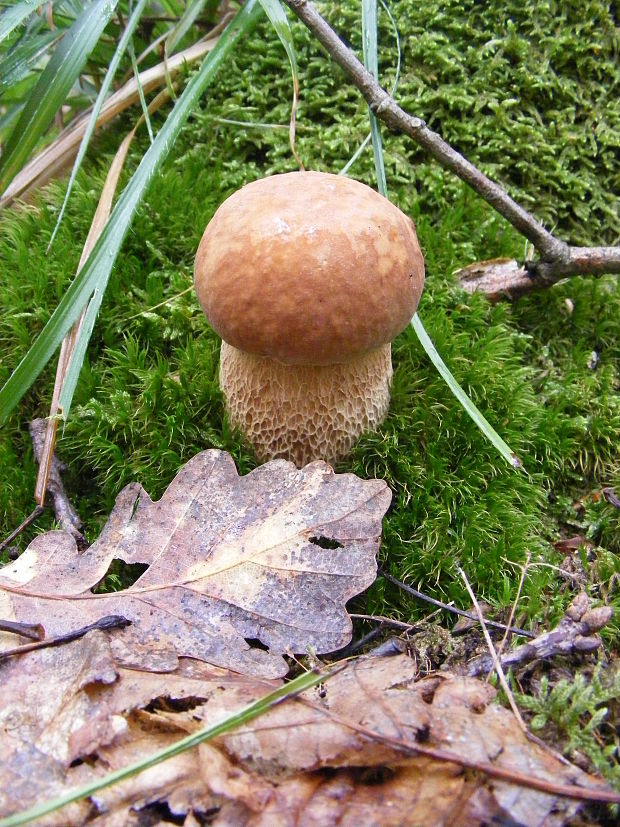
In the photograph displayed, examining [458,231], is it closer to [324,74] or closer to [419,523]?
[324,74]

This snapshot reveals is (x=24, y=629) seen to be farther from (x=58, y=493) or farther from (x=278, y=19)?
(x=278, y=19)

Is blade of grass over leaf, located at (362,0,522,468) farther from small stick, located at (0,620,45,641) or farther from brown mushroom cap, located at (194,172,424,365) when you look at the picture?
small stick, located at (0,620,45,641)

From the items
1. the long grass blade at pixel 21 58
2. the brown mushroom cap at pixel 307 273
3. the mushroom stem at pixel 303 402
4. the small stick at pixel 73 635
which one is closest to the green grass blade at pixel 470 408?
the mushroom stem at pixel 303 402

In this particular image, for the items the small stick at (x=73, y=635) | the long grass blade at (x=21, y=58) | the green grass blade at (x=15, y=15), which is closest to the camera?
the small stick at (x=73, y=635)

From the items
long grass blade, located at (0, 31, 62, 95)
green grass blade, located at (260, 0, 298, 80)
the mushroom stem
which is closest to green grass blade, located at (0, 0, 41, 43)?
long grass blade, located at (0, 31, 62, 95)

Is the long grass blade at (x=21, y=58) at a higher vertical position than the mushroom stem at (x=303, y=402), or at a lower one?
higher

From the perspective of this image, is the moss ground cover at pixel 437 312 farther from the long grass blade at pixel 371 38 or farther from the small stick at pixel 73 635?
the small stick at pixel 73 635

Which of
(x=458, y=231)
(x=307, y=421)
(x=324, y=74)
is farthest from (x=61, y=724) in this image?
(x=324, y=74)
